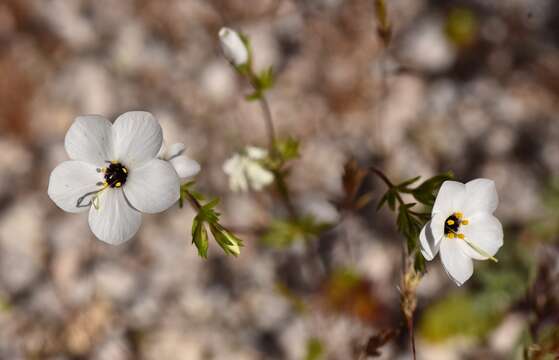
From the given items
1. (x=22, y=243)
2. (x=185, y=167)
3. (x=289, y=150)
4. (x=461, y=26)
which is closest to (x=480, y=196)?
(x=289, y=150)

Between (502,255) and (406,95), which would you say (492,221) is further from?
(406,95)

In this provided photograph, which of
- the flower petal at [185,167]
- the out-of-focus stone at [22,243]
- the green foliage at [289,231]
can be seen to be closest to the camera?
the flower petal at [185,167]

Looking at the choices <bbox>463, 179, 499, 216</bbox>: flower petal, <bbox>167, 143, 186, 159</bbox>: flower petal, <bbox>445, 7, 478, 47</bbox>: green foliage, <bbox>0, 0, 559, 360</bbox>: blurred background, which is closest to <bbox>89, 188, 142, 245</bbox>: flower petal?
<bbox>167, 143, 186, 159</bbox>: flower petal

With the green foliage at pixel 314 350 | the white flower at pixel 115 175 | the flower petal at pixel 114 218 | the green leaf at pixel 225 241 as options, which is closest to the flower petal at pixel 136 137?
the white flower at pixel 115 175

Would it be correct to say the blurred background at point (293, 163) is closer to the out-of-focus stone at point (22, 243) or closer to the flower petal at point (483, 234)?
the out-of-focus stone at point (22, 243)

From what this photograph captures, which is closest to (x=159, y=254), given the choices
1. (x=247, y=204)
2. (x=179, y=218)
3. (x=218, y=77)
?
(x=179, y=218)

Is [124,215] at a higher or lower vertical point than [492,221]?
higher
